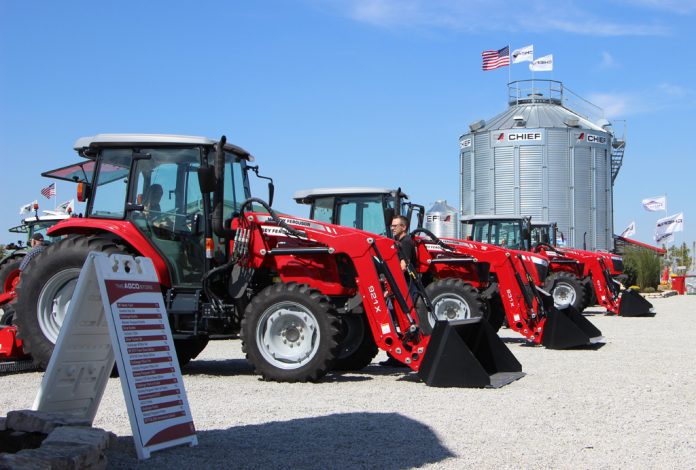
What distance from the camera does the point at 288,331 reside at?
8891 millimetres

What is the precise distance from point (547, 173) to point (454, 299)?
2298cm

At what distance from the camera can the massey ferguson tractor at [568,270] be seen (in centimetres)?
2058

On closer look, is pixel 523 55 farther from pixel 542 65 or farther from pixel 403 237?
pixel 403 237

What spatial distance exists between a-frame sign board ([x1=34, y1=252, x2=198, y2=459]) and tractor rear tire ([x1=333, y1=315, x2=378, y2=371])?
4497 mm

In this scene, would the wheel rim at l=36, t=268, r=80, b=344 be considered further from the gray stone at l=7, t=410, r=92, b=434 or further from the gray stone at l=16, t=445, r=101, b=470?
the gray stone at l=16, t=445, r=101, b=470

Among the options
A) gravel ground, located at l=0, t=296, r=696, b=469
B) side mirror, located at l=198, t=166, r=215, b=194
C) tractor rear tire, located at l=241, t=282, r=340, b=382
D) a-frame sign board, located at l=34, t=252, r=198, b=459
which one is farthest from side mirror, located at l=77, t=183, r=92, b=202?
a-frame sign board, located at l=34, t=252, r=198, b=459

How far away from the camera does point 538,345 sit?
43.2 feet

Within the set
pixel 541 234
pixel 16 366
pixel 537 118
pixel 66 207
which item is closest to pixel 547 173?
pixel 537 118

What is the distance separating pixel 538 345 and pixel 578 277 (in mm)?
9428

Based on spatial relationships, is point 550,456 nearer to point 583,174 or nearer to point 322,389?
point 322,389

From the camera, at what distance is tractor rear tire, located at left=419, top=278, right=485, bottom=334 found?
12633 mm

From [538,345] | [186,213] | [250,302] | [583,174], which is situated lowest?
[538,345]

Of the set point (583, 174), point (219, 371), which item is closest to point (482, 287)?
point (219, 371)

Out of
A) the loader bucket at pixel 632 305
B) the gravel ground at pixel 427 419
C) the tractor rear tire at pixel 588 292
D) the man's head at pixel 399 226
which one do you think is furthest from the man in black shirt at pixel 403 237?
the loader bucket at pixel 632 305
